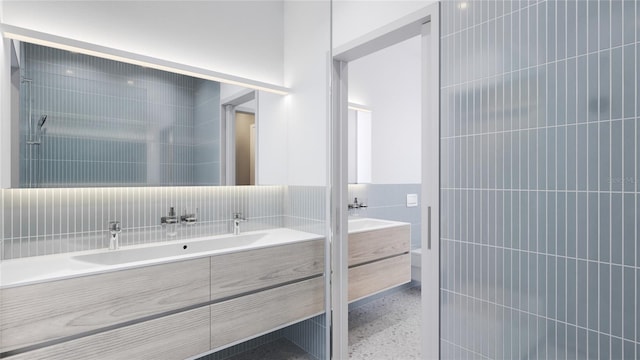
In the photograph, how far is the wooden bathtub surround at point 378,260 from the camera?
7.23 ft

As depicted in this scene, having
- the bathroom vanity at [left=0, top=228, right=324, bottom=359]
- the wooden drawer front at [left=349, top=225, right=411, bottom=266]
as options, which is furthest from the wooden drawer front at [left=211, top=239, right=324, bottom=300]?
the wooden drawer front at [left=349, top=225, right=411, bottom=266]

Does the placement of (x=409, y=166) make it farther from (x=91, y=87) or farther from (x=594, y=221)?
(x=91, y=87)

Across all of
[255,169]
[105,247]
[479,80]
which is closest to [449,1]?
[479,80]

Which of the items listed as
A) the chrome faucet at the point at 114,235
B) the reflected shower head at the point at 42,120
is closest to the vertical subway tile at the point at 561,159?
the chrome faucet at the point at 114,235

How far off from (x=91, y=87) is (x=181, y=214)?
0.78 meters

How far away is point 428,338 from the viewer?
1519mm

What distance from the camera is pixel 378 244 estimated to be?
2.36 metres

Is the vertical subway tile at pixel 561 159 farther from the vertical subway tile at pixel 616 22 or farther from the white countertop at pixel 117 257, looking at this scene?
the white countertop at pixel 117 257

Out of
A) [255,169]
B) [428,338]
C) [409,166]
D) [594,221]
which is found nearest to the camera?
[594,221]

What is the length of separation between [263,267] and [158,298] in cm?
52

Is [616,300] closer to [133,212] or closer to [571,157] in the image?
[571,157]

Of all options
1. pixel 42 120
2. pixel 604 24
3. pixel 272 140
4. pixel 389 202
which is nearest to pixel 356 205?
pixel 389 202

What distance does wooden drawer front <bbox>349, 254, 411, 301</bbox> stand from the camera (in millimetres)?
2197

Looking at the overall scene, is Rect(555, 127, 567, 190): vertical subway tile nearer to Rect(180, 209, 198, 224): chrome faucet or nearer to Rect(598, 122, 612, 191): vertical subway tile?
Rect(598, 122, 612, 191): vertical subway tile
